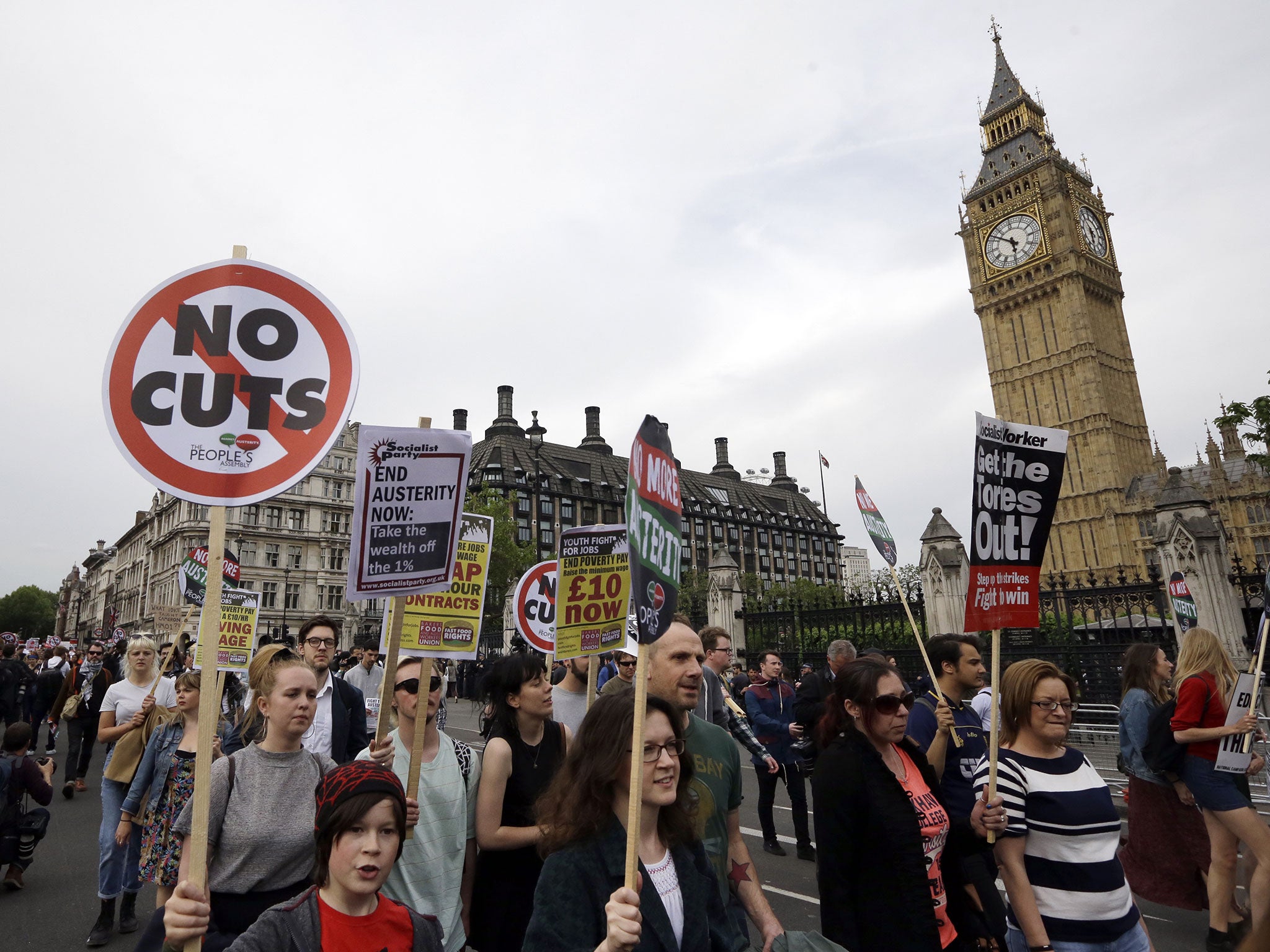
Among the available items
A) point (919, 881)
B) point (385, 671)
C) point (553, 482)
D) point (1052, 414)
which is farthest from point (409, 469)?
point (553, 482)

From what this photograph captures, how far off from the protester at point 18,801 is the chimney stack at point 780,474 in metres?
→ 108

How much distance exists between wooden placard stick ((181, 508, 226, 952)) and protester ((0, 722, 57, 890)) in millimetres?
6122

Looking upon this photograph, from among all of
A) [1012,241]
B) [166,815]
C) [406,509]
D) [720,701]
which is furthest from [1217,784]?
[1012,241]

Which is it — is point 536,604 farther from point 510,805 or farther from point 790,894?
point 510,805

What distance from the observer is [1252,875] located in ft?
15.7

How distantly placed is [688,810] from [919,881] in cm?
110

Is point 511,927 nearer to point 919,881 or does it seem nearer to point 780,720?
point 919,881

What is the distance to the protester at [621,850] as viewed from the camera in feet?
7.33

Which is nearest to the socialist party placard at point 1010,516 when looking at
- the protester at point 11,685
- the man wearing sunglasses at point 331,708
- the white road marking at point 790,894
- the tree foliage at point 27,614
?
the white road marking at point 790,894

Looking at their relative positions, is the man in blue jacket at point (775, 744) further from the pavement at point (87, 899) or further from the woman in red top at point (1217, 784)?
the woman in red top at point (1217, 784)

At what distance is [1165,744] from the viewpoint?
16.9ft

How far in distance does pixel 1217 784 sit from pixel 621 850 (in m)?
4.65

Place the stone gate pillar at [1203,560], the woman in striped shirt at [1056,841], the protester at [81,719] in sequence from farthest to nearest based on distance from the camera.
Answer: the stone gate pillar at [1203,560]
the protester at [81,719]
the woman in striped shirt at [1056,841]

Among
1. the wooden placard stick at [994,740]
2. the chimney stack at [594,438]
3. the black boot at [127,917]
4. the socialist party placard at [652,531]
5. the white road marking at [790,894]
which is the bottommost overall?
the white road marking at [790,894]
